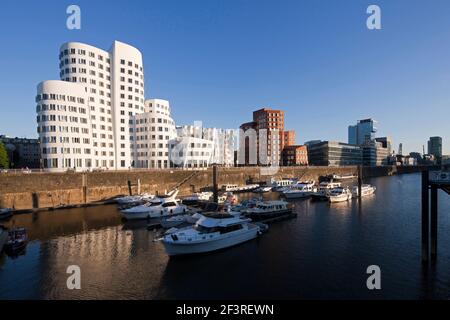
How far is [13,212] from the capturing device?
51375 mm

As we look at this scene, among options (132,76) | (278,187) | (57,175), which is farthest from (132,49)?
(278,187)

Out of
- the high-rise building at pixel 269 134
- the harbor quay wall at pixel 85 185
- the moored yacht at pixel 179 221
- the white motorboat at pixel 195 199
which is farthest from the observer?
the high-rise building at pixel 269 134

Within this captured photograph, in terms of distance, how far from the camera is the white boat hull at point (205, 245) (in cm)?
2878

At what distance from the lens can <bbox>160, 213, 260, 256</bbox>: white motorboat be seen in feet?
95.1

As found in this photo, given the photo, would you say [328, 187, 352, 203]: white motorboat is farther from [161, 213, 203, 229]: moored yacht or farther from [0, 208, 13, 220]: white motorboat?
[0, 208, 13, 220]: white motorboat

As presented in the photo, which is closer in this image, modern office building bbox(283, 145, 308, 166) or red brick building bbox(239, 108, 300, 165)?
red brick building bbox(239, 108, 300, 165)

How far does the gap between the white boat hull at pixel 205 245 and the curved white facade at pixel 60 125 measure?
59.5 metres

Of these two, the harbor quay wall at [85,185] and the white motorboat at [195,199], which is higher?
the harbor quay wall at [85,185]

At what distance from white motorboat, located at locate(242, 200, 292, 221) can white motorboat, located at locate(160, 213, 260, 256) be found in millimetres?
9868

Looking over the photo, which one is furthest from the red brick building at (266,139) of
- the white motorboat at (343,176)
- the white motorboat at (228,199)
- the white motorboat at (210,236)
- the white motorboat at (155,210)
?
the white motorboat at (210,236)

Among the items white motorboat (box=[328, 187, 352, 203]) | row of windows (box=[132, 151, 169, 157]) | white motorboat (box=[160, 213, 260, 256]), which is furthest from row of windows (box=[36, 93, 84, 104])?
white motorboat (box=[328, 187, 352, 203])

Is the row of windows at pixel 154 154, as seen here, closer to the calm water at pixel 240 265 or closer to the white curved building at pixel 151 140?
the white curved building at pixel 151 140
